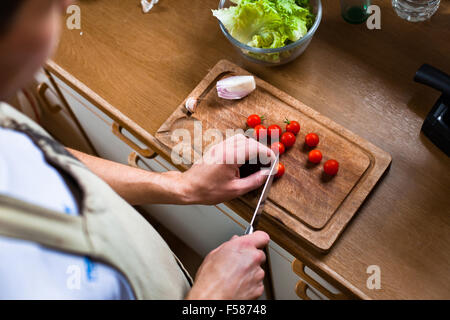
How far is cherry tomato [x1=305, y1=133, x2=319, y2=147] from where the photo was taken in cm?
100

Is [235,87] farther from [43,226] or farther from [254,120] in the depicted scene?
[43,226]

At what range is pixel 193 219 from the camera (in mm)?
1392

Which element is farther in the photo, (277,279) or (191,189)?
(277,279)

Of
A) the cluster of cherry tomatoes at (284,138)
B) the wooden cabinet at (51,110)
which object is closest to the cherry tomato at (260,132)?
the cluster of cherry tomatoes at (284,138)

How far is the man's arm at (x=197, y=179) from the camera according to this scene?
0.95 m

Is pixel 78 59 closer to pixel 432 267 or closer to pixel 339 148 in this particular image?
pixel 339 148

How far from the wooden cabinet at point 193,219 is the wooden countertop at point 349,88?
121 mm

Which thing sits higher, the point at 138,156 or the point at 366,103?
the point at 366,103

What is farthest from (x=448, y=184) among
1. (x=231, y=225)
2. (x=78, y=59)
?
(x=78, y=59)

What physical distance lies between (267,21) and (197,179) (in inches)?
16.7

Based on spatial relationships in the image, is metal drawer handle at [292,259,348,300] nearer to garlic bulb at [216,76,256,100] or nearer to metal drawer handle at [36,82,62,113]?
garlic bulb at [216,76,256,100]

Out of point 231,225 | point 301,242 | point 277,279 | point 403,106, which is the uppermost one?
point 403,106

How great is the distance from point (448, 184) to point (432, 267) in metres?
0.19

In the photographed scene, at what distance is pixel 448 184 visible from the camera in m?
0.96
